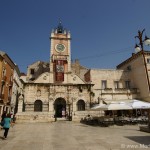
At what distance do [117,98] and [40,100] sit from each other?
1433 centimetres

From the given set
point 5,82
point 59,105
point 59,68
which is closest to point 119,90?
point 59,105

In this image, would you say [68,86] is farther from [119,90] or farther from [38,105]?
[119,90]

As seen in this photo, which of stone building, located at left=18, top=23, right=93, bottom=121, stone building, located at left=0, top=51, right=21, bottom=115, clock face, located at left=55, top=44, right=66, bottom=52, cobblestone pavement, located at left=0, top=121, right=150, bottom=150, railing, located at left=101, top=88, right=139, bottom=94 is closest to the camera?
cobblestone pavement, located at left=0, top=121, right=150, bottom=150

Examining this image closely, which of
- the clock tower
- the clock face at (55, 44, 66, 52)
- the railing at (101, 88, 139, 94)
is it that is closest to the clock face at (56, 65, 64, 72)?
the clock tower

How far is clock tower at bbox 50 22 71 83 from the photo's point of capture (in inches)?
1170

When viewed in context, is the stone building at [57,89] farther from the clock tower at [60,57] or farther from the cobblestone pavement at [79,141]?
the cobblestone pavement at [79,141]

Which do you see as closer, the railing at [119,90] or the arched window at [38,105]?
the arched window at [38,105]

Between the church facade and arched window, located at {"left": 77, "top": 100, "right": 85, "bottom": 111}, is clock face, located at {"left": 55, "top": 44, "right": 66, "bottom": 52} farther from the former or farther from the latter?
arched window, located at {"left": 77, "top": 100, "right": 85, "bottom": 111}

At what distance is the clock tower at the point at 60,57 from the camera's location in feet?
97.5

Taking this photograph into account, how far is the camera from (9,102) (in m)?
27.5

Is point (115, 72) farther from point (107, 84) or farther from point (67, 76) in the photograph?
point (67, 76)

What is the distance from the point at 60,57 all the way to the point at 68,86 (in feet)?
20.2

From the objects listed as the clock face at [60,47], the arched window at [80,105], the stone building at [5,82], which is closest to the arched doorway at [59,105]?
the arched window at [80,105]

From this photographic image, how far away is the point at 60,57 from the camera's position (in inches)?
1222
